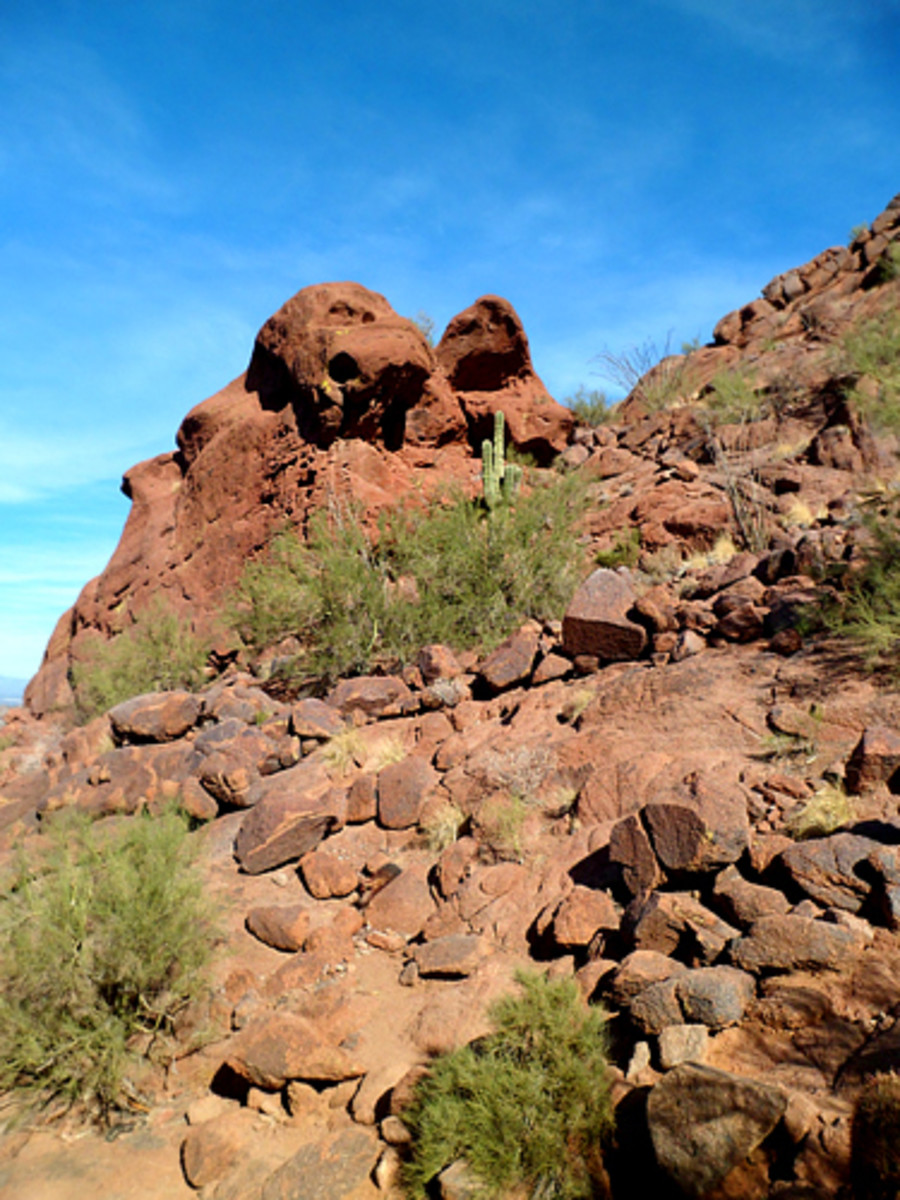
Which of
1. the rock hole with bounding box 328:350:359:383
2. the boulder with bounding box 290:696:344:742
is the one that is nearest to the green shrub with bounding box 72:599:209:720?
the boulder with bounding box 290:696:344:742

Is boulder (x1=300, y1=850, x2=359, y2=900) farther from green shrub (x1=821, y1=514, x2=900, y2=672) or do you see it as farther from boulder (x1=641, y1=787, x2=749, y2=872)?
green shrub (x1=821, y1=514, x2=900, y2=672)

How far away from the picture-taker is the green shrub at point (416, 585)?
1070cm

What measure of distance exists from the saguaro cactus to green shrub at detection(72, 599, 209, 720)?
6428 millimetres

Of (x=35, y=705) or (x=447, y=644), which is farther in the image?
(x=35, y=705)

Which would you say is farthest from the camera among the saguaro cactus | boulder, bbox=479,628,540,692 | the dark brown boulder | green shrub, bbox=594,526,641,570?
the saguaro cactus

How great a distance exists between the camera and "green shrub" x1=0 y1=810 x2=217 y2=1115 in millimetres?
4172

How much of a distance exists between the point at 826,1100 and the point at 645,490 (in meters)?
11.9

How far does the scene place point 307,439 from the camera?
48.4ft

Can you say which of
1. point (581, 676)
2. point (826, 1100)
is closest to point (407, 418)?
point (581, 676)

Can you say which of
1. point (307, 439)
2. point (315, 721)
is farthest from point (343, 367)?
point (315, 721)

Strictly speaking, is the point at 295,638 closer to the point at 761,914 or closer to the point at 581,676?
the point at 581,676

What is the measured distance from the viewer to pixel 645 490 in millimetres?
13672

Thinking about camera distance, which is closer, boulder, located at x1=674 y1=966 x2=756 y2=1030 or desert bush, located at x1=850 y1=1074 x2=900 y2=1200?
desert bush, located at x1=850 y1=1074 x2=900 y2=1200

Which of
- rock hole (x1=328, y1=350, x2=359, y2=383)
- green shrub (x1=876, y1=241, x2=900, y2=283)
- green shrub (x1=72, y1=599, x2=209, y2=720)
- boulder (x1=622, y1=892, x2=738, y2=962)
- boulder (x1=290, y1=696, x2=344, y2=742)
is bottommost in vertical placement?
boulder (x1=622, y1=892, x2=738, y2=962)
